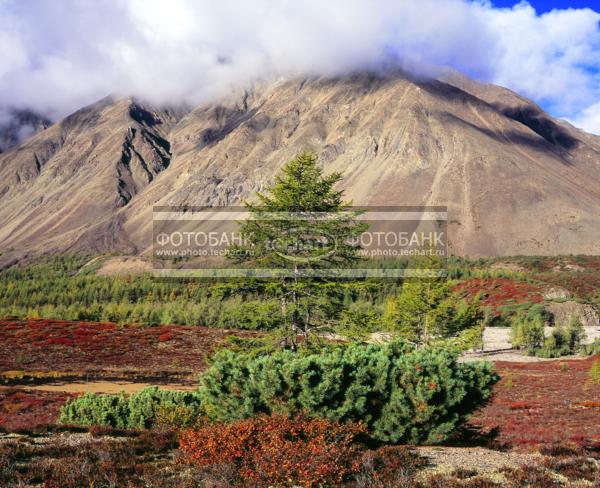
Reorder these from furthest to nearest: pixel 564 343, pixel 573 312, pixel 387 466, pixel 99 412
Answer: pixel 573 312, pixel 564 343, pixel 99 412, pixel 387 466

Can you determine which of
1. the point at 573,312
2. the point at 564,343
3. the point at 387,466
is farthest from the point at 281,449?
the point at 573,312

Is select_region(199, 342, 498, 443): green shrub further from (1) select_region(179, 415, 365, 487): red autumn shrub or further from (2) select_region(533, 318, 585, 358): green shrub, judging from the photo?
(2) select_region(533, 318, 585, 358): green shrub

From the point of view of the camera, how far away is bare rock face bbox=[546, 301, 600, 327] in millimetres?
79500

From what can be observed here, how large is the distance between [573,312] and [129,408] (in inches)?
3292

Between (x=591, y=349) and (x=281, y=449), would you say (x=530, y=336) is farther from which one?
(x=281, y=449)

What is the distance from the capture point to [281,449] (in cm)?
812

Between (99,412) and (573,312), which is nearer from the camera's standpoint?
(99,412)

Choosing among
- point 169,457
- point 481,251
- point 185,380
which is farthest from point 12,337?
point 481,251

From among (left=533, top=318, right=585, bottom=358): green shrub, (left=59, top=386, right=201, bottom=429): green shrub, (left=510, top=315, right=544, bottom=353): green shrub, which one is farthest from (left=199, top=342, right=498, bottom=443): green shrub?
(left=510, top=315, right=544, bottom=353): green shrub

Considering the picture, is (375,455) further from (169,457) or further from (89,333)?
(89,333)

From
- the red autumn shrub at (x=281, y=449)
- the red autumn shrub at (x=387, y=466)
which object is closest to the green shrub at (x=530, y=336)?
the red autumn shrub at (x=387, y=466)

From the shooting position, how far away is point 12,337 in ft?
182

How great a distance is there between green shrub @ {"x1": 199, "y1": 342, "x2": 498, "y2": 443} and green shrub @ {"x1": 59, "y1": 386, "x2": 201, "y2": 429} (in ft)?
13.5

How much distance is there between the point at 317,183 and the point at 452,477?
38.8 feet
